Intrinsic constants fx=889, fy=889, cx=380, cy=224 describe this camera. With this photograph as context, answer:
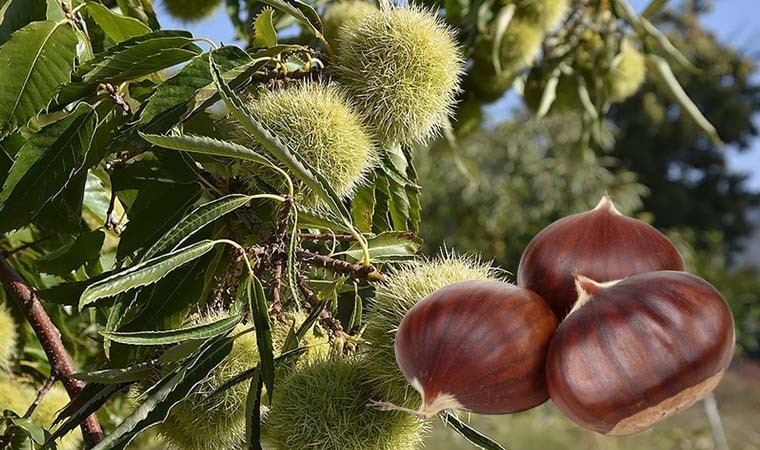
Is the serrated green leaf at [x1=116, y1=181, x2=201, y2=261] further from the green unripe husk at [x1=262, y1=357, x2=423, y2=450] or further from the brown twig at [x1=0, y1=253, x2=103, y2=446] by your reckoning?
the green unripe husk at [x1=262, y1=357, x2=423, y2=450]

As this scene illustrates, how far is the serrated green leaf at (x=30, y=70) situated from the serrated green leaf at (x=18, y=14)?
2.5 inches

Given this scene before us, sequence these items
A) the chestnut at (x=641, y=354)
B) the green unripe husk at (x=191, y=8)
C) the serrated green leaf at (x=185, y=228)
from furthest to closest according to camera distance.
A: the green unripe husk at (x=191, y=8) → the serrated green leaf at (x=185, y=228) → the chestnut at (x=641, y=354)

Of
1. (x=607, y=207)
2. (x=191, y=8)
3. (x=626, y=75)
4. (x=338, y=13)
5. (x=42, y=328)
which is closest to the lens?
(x=607, y=207)

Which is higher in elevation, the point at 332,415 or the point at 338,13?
the point at 338,13

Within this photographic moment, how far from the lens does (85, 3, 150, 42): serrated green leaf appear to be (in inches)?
41.2

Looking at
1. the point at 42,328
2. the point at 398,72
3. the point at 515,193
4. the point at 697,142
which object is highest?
the point at 398,72

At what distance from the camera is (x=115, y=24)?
3.45 ft

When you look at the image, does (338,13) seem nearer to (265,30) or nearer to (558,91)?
(265,30)

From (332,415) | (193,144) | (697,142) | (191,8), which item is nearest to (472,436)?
(332,415)

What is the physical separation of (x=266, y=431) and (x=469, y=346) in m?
0.25

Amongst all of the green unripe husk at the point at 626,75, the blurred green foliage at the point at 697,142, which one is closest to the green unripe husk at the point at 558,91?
the green unripe husk at the point at 626,75

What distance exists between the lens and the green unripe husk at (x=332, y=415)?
31.0 inches

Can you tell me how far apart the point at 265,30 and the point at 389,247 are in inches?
10.8

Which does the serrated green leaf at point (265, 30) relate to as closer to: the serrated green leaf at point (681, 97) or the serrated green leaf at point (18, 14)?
the serrated green leaf at point (18, 14)
